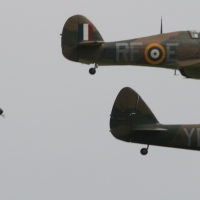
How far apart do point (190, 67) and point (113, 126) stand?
2889 millimetres

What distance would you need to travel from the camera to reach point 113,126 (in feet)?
217

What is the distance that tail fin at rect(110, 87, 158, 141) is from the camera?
6625cm

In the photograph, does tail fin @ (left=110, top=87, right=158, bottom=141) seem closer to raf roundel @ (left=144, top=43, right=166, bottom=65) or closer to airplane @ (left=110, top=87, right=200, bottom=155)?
airplane @ (left=110, top=87, right=200, bottom=155)

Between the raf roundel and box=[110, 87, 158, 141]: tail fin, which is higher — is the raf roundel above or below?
above

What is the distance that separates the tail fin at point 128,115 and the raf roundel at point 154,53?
1206 millimetres

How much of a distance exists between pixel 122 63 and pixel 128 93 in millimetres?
936

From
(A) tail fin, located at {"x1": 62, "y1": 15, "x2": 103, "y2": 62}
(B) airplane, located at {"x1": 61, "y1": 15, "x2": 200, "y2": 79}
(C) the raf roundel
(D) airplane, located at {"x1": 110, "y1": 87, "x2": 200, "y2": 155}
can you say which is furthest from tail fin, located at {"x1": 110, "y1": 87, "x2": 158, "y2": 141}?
(A) tail fin, located at {"x1": 62, "y1": 15, "x2": 103, "y2": 62}

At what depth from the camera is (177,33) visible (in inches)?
2660

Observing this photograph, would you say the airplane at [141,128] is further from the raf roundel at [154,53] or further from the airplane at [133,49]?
the raf roundel at [154,53]

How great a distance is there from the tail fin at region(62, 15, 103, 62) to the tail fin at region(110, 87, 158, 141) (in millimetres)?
1666

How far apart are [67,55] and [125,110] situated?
223 cm

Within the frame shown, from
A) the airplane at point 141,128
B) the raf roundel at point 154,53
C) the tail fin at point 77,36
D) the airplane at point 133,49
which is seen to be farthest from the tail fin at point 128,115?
the tail fin at point 77,36

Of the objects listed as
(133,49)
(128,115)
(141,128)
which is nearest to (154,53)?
(133,49)

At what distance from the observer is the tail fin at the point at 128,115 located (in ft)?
217
